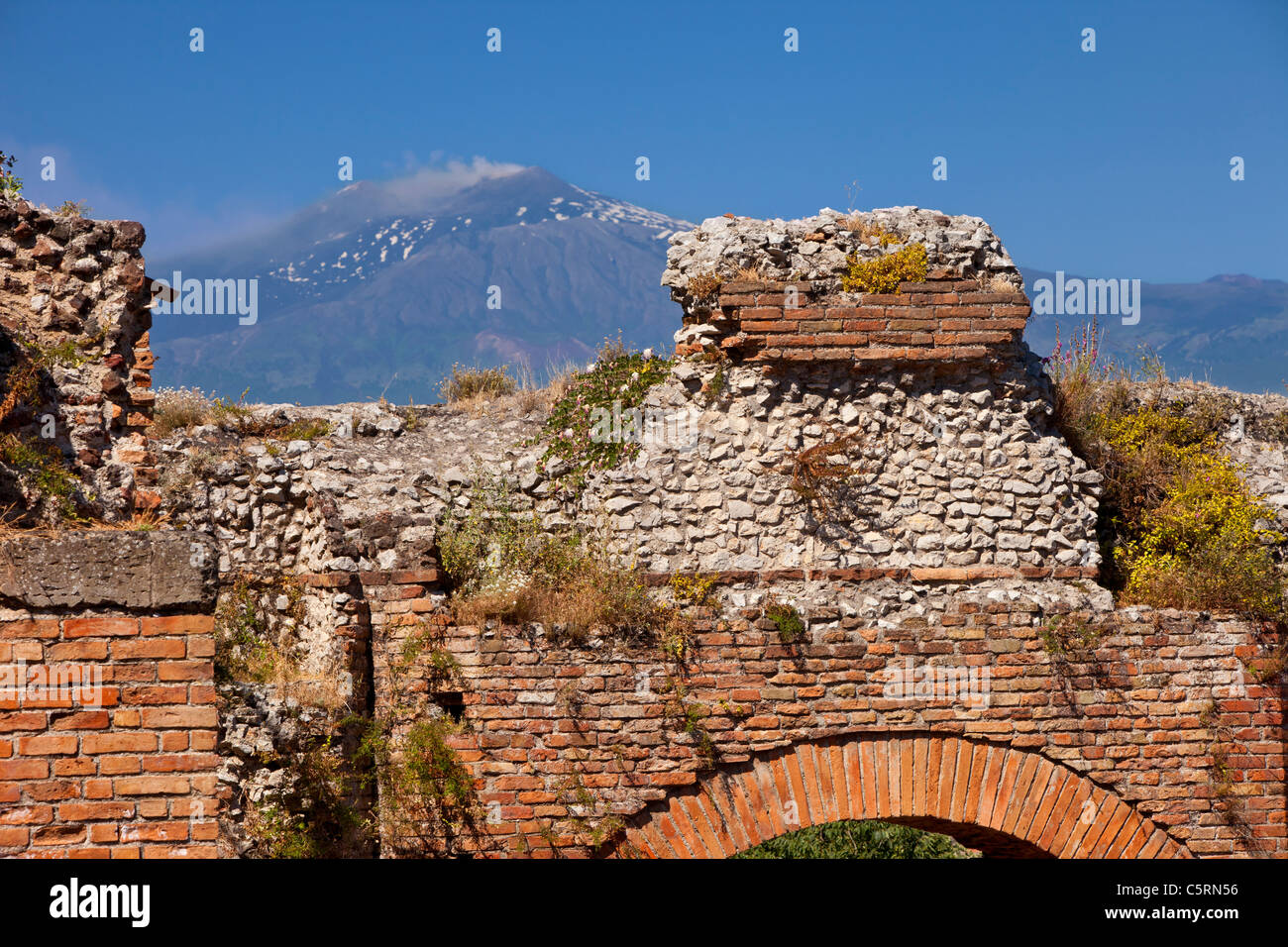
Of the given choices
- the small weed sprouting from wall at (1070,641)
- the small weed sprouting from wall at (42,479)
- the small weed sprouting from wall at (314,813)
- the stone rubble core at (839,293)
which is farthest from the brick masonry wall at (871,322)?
the small weed sprouting from wall at (42,479)

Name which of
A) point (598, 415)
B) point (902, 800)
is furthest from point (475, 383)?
point (902, 800)

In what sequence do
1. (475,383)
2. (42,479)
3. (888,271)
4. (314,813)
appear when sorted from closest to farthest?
(42,479) → (314,813) → (888,271) → (475,383)

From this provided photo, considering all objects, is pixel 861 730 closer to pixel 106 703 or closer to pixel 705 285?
pixel 705 285

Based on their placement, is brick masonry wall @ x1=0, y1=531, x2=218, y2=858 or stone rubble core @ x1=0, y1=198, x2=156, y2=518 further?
stone rubble core @ x1=0, y1=198, x2=156, y2=518

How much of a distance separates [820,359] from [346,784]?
4162mm

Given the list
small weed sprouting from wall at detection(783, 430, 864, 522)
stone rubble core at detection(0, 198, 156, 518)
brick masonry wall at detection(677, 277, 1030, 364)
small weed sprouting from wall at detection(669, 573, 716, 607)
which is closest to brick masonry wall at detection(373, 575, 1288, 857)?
small weed sprouting from wall at detection(669, 573, 716, 607)

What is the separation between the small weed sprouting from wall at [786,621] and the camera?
22.1 feet

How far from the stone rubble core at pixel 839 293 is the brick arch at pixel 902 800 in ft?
8.74

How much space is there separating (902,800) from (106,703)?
4.80 meters

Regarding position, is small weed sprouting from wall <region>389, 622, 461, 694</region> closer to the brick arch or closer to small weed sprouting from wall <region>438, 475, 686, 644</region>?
small weed sprouting from wall <region>438, 475, 686, 644</region>

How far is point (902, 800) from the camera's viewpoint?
6711 millimetres

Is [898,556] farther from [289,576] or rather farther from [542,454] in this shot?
[289,576]

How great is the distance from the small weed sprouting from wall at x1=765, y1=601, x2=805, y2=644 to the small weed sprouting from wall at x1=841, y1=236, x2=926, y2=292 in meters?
2.33

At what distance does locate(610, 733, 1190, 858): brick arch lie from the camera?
6586 mm
